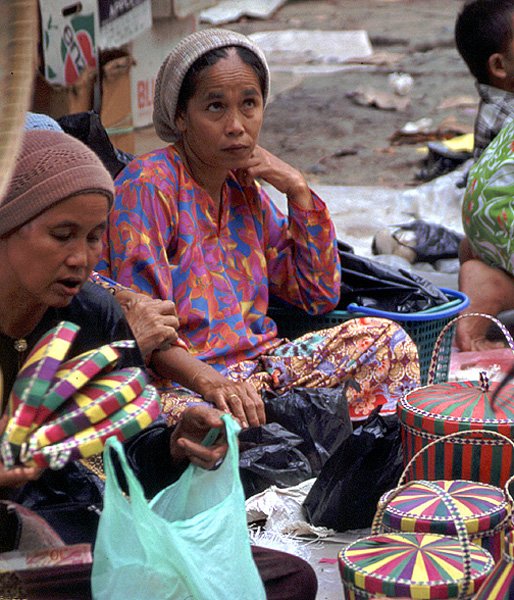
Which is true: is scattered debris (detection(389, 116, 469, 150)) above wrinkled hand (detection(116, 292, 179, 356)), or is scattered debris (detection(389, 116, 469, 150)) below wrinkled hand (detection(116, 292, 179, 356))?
below

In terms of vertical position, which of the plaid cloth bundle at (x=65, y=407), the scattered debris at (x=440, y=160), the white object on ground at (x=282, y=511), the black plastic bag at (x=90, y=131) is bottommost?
the scattered debris at (x=440, y=160)

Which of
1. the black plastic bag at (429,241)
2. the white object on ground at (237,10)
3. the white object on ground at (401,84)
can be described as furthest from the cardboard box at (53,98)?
the white object on ground at (237,10)

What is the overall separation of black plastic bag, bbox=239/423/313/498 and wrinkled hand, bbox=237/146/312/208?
32.0 inches

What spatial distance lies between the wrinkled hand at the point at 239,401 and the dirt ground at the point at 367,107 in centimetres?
513

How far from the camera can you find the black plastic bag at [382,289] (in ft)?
14.0

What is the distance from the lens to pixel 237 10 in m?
15.4

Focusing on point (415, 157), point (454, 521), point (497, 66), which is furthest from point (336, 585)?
point (415, 157)

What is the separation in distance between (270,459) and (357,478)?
342 mm

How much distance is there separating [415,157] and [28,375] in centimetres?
719

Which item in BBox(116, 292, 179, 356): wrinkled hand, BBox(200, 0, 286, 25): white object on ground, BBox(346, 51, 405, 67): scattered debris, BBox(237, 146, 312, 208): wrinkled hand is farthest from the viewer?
BBox(200, 0, 286, 25): white object on ground

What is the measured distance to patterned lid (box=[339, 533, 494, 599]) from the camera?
2.40 metres

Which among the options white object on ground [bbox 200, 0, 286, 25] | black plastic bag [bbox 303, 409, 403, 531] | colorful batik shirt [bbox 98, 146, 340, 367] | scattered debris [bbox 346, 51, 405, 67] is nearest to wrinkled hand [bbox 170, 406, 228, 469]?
black plastic bag [bbox 303, 409, 403, 531]

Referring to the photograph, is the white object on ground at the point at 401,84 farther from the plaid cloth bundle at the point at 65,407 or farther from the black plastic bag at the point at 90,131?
the plaid cloth bundle at the point at 65,407

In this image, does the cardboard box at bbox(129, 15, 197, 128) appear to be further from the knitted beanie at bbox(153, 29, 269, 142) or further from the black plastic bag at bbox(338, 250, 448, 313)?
the knitted beanie at bbox(153, 29, 269, 142)
